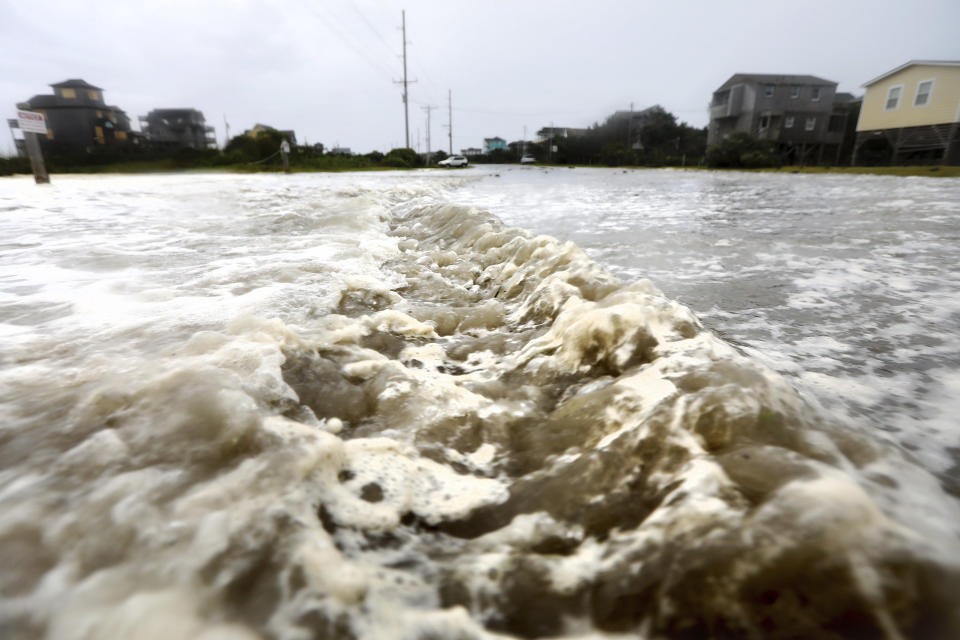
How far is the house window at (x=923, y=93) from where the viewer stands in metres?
21.0

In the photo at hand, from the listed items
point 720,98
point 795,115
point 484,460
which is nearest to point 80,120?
point 484,460

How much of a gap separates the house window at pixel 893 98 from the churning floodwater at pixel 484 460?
2793cm

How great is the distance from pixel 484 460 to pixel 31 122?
16009mm

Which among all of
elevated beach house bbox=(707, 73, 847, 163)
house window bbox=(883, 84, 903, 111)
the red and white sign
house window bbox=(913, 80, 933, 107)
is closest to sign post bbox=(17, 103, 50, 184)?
the red and white sign

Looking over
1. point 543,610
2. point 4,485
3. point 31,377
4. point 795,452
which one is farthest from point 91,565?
point 795,452

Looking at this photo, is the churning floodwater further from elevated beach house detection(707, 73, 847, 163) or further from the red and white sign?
elevated beach house detection(707, 73, 847, 163)

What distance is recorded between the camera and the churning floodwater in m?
0.93

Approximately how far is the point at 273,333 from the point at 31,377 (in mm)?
957

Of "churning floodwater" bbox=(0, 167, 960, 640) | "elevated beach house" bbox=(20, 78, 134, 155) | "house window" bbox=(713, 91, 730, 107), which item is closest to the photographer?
"churning floodwater" bbox=(0, 167, 960, 640)

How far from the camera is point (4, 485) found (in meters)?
1.28

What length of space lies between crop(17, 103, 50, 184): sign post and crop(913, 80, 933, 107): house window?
1332 inches

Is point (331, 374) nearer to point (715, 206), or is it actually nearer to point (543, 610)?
point (543, 610)

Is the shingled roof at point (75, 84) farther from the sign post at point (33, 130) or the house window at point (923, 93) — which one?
the house window at point (923, 93)

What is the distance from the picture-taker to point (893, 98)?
894 inches
